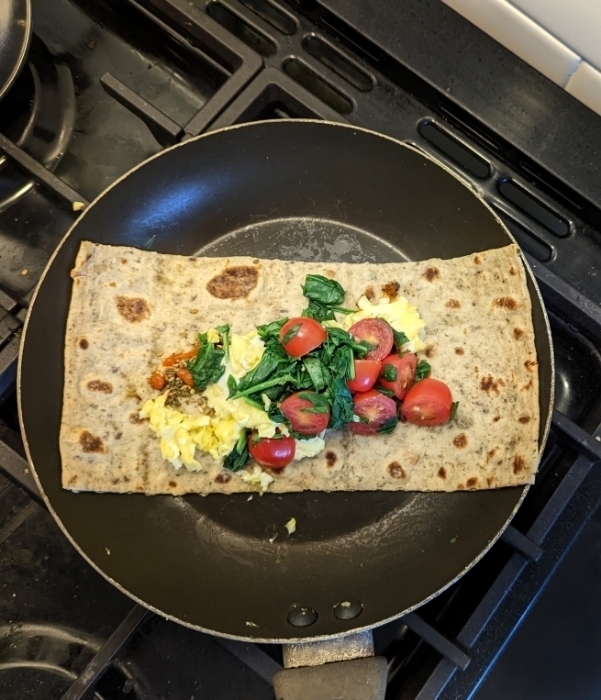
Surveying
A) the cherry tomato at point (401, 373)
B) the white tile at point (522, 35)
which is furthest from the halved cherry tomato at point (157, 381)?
the white tile at point (522, 35)

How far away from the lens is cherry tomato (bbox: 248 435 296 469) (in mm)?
2012

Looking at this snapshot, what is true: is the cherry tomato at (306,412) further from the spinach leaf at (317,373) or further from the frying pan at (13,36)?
the frying pan at (13,36)

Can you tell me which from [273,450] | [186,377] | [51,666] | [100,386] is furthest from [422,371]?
[51,666]

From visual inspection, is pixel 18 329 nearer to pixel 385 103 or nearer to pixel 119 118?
pixel 119 118

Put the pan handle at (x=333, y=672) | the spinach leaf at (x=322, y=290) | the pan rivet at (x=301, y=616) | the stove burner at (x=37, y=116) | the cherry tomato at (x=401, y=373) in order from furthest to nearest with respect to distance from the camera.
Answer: the stove burner at (x=37, y=116)
the spinach leaf at (x=322, y=290)
the cherry tomato at (x=401, y=373)
the pan rivet at (x=301, y=616)
the pan handle at (x=333, y=672)

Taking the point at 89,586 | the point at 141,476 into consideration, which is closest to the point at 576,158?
the point at 141,476

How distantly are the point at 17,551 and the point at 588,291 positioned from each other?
221 cm

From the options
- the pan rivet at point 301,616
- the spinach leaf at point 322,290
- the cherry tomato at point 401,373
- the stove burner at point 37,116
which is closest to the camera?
the pan rivet at point 301,616

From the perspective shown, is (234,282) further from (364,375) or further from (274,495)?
(274,495)

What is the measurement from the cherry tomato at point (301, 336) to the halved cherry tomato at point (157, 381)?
433 mm

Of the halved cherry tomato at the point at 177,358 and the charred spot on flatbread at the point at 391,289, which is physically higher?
the charred spot on flatbread at the point at 391,289

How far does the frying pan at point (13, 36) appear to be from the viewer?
2020 millimetres

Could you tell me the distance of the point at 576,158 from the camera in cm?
215

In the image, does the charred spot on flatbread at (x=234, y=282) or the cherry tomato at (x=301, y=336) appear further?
the charred spot on flatbread at (x=234, y=282)
